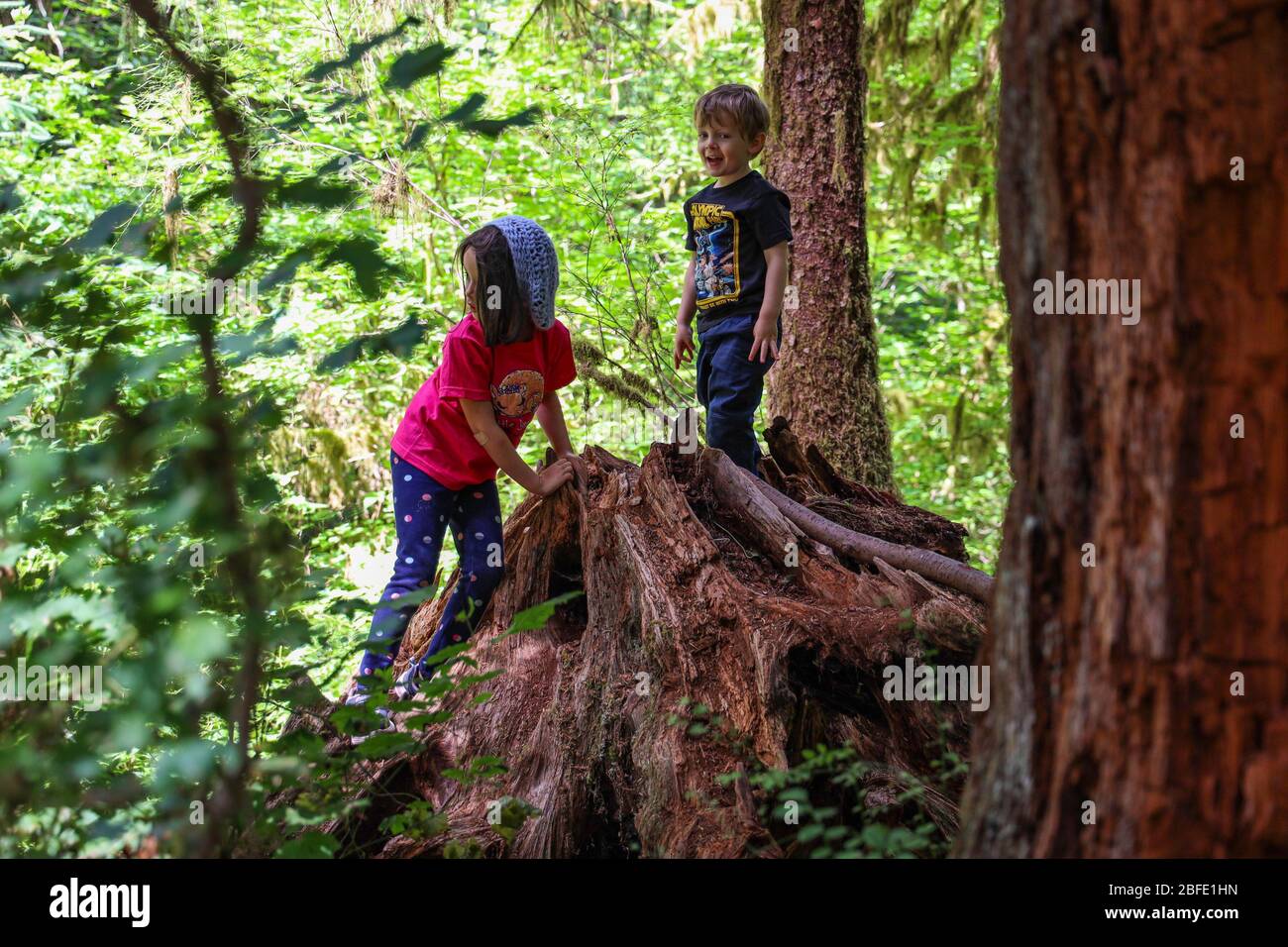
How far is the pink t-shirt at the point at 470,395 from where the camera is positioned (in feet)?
13.3

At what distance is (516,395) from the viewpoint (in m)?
4.21

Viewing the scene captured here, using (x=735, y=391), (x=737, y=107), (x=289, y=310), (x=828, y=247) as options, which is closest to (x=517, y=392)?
(x=735, y=391)

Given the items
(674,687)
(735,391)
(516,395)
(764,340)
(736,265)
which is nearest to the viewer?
(674,687)

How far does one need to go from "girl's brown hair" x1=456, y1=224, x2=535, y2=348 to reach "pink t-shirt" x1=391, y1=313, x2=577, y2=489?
73 mm

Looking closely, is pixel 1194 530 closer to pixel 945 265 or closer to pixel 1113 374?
pixel 1113 374

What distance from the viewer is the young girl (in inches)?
159

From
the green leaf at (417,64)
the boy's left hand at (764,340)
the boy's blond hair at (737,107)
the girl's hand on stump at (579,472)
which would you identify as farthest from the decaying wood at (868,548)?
the green leaf at (417,64)

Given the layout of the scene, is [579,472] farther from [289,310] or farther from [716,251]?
[289,310]

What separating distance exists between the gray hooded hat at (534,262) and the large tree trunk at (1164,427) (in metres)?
2.51

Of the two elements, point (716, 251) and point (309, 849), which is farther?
point (716, 251)

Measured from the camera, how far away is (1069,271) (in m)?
1.67

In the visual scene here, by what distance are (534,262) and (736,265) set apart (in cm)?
141
